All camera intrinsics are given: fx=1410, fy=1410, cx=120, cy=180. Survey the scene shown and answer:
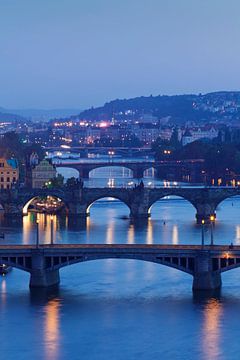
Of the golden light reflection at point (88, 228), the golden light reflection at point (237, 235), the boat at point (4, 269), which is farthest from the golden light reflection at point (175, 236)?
the boat at point (4, 269)

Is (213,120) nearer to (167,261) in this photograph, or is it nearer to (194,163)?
(194,163)

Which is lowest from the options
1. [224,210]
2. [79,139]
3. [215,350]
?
[215,350]

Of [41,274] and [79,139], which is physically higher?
[79,139]

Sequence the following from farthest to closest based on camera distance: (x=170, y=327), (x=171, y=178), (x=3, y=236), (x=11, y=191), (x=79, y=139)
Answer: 1. (x=79, y=139)
2. (x=171, y=178)
3. (x=11, y=191)
4. (x=3, y=236)
5. (x=170, y=327)

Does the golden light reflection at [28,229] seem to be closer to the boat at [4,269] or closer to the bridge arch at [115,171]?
the boat at [4,269]

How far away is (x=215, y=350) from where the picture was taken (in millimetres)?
27594

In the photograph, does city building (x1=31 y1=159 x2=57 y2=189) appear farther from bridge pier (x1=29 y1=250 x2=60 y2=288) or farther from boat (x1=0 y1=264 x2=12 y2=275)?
bridge pier (x1=29 y1=250 x2=60 y2=288)

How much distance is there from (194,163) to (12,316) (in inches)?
1942

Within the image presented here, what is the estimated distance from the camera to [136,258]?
33250mm

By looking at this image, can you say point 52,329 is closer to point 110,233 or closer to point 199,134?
point 110,233

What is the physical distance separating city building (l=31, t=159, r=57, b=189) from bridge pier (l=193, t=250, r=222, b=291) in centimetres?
2953

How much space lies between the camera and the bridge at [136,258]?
32844mm

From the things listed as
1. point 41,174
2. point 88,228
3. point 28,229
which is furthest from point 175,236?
point 41,174

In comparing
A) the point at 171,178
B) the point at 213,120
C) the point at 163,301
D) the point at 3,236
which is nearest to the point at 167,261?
the point at 163,301
